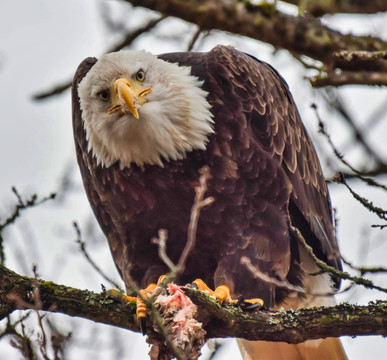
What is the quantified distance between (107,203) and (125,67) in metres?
0.89

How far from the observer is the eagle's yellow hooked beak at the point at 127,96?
4.25 m

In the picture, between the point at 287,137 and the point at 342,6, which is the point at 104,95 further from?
the point at 342,6

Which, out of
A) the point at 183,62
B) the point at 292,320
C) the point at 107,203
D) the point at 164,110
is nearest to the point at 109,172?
the point at 107,203

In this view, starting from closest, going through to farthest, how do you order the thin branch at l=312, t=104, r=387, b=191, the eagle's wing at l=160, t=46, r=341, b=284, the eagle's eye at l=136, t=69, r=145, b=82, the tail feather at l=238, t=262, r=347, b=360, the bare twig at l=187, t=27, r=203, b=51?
the thin branch at l=312, t=104, r=387, b=191 < the eagle's eye at l=136, t=69, r=145, b=82 < the eagle's wing at l=160, t=46, r=341, b=284 < the tail feather at l=238, t=262, r=347, b=360 < the bare twig at l=187, t=27, r=203, b=51

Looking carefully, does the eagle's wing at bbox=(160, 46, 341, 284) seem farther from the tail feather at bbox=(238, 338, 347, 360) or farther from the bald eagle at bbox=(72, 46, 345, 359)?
the tail feather at bbox=(238, 338, 347, 360)

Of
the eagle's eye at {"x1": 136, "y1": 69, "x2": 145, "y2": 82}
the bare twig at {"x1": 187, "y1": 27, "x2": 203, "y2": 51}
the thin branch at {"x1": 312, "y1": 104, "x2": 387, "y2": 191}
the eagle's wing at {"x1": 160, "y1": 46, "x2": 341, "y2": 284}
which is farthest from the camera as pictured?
the bare twig at {"x1": 187, "y1": 27, "x2": 203, "y2": 51}

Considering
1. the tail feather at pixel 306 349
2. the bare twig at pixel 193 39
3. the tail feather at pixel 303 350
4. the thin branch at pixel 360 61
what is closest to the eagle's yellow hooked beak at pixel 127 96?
the thin branch at pixel 360 61

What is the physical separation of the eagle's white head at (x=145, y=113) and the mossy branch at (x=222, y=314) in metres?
1.17

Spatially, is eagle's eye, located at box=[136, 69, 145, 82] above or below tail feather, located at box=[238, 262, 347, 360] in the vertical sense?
above

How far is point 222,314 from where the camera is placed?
3.70 m

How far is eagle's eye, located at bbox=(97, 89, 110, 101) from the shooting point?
451cm

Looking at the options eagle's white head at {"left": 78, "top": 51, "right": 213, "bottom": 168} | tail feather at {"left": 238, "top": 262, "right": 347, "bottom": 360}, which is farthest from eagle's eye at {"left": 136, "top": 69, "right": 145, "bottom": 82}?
tail feather at {"left": 238, "top": 262, "right": 347, "bottom": 360}

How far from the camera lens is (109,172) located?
15.4 ft

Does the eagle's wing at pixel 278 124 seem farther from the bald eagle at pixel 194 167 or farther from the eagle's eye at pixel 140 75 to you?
the eagle's eye at pixel 140 75
